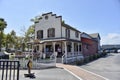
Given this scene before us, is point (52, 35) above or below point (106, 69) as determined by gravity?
above

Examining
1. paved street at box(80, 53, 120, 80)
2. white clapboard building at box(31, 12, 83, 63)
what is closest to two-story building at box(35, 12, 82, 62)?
white clapboard building at box(31, 12, 83, 63)

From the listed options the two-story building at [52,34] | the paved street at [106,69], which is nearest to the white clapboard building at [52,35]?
the two-story building at [52,34]

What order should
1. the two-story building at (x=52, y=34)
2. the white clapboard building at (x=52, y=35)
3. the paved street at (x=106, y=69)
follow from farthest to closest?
the two-story building at (x=52, y=34) < the white clapboard building at (x=52, y=35) < the paved street at (x=106, y=69)

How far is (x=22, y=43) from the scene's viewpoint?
4347 cm

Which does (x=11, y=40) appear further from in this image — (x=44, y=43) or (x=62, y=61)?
(x=62, y=61)

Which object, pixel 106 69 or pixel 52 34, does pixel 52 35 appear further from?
pixel 106 69

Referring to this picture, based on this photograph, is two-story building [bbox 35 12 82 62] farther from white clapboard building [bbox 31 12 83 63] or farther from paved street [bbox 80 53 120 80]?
Answer: paved street [bbox 80 53 120 80]

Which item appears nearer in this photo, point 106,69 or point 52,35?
point 106,69

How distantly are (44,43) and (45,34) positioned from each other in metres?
2.23

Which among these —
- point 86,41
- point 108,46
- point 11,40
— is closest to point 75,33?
point 86,41

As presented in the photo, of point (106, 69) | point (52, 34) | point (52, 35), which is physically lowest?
point (106, 69)

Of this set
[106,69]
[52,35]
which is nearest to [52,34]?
[52,35]

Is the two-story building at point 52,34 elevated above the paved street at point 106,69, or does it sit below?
above

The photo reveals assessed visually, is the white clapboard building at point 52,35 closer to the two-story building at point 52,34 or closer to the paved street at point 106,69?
the two-story building at point 52,34
